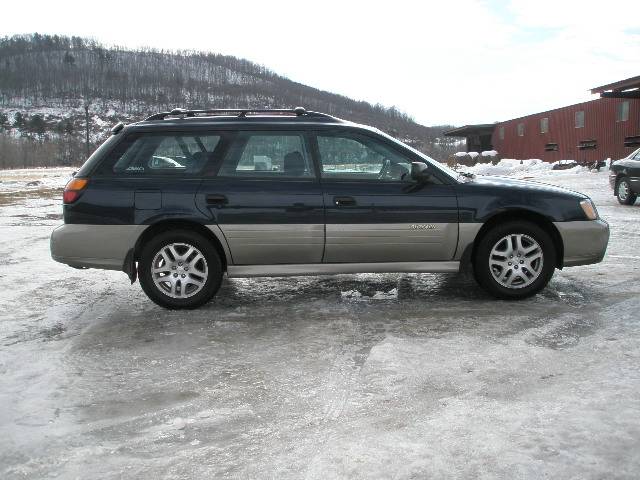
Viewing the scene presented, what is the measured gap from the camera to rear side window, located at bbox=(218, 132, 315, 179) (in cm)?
529

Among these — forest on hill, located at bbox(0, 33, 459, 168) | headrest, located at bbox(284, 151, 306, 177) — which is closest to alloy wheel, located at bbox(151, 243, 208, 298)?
headrest, located at bbox(284, 151, 306, 177)

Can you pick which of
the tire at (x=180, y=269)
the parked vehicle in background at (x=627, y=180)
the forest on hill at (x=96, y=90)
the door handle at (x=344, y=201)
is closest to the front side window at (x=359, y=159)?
the door handle at (x=344, y=201)

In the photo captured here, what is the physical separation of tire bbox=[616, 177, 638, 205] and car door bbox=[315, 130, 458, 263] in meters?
11.0

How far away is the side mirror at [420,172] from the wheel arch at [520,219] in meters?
0.67

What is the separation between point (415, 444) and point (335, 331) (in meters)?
1.85

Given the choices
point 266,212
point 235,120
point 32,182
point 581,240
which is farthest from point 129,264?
point 32,182

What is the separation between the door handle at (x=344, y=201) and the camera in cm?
519

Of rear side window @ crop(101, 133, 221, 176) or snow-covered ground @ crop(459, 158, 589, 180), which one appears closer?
rear side window @ crop(101, 133, 221, 176)

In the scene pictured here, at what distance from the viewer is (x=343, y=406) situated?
317cm

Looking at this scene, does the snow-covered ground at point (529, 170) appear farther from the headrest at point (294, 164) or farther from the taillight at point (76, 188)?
the taillight at point (76, 188)

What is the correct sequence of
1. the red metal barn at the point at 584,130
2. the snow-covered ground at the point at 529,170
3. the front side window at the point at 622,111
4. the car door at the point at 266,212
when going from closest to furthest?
the car door at the point at 266,212, the snow-covered ground at the point at 529,170, the red metal barn at the point at 584,130, the front side window at the point at 622,111

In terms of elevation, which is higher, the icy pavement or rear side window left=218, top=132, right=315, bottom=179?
rear side window left=218, top=132, right=315, bottom=179

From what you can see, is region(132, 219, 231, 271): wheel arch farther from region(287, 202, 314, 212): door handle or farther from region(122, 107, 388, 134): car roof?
region(122, 107, 388, 134): car roof

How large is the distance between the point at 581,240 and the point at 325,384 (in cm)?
312
